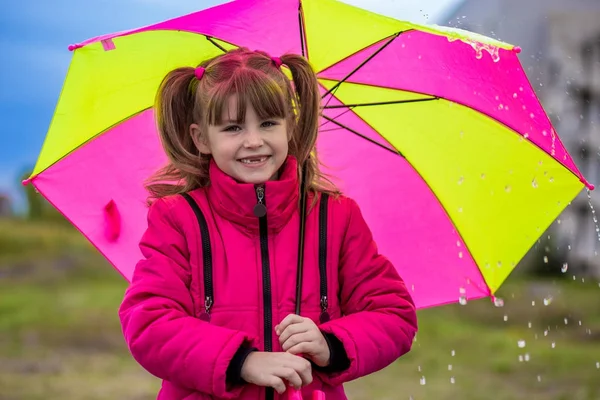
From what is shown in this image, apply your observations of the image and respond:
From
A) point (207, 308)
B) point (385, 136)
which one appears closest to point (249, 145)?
point (207, 308)

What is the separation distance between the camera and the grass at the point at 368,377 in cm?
632

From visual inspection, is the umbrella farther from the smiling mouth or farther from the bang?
the smiling mouth

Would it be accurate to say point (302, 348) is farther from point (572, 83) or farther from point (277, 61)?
point (572, 83)

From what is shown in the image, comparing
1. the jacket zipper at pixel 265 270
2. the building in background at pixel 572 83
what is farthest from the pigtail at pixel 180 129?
the building in background at pixel 572 83

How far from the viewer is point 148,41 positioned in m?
2.37

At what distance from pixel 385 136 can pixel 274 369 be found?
0.99 m

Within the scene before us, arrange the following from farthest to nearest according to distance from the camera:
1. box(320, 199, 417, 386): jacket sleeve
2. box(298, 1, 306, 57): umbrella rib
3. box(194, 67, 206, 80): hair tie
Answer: box(298, 1, 306, 57): umbrella rib < box(194, 67, 206, 80): hair tie < box(320, 199, 417, 386): jacket sleeve

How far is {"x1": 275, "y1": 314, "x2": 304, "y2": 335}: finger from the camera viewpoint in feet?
6.11

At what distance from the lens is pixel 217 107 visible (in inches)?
79.6

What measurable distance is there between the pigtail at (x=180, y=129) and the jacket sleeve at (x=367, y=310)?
408mm

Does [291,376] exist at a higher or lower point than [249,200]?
lower

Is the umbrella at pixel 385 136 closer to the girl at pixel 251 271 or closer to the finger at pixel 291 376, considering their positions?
the girl at pixel 251 271

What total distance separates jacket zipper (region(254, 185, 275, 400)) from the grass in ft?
9.21

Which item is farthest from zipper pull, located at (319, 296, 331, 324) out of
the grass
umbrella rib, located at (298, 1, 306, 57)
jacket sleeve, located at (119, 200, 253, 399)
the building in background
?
the building in background
